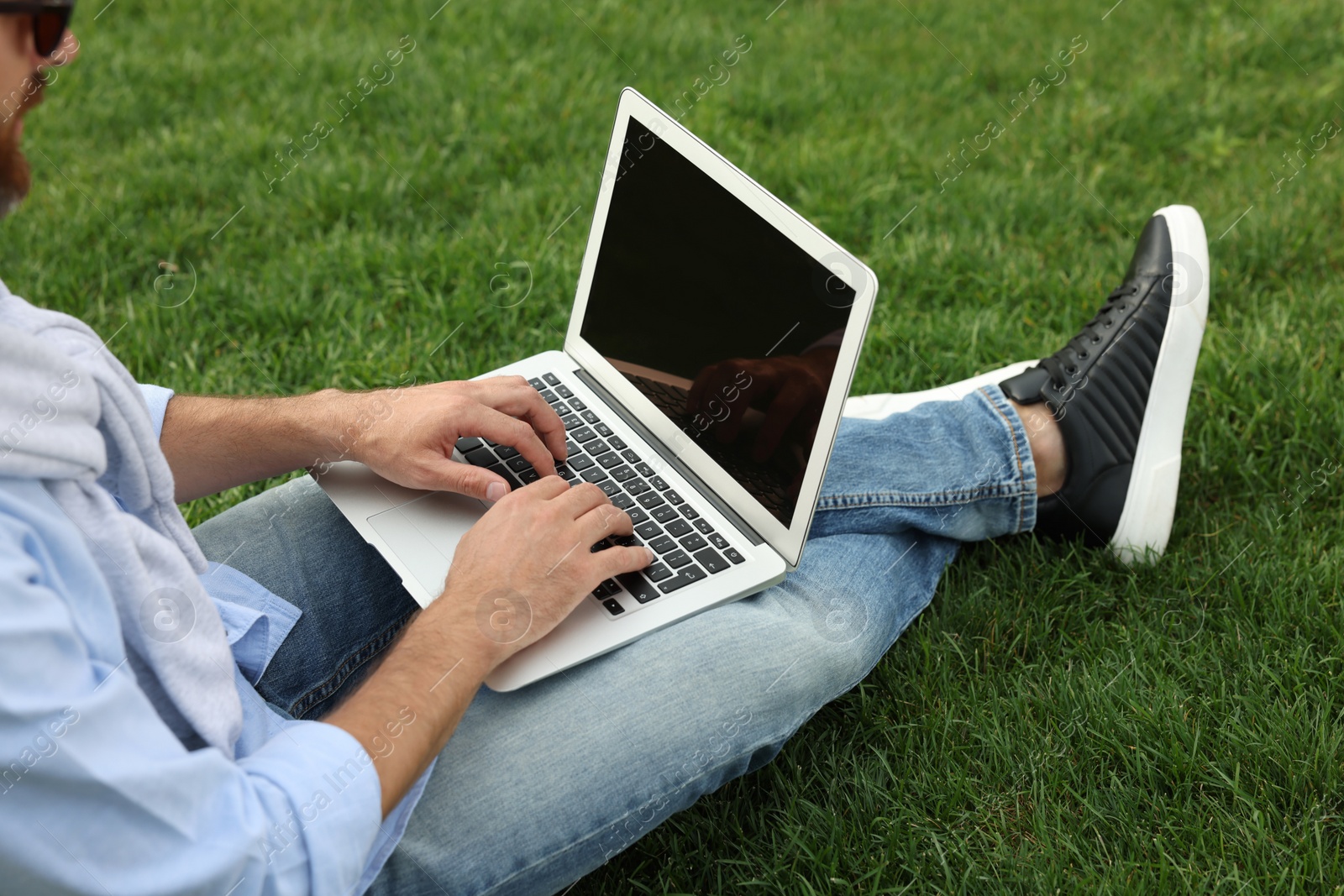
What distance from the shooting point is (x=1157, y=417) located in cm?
226

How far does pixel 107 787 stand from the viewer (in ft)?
3.50

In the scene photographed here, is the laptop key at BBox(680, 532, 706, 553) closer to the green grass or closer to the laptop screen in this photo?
the laptop screen

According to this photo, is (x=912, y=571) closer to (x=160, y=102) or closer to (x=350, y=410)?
(x=350, y=410)

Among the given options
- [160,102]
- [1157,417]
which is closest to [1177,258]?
[1157,417]

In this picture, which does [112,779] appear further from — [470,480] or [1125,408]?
[1125,408]

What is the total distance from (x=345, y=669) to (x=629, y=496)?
0.55m

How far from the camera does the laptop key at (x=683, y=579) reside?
1.70m

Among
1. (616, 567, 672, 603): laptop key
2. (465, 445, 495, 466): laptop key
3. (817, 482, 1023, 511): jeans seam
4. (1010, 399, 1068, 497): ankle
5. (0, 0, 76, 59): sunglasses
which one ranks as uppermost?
(0, 0, 76, 59): sunglasses

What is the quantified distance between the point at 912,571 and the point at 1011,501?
0.85ft

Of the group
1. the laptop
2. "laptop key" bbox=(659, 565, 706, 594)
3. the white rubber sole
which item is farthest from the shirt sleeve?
the white rubber sole

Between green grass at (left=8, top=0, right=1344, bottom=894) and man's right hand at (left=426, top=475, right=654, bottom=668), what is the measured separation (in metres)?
0.56

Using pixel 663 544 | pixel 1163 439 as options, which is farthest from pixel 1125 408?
pixel 663 544

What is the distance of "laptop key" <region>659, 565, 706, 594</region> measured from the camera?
1697 millimetres

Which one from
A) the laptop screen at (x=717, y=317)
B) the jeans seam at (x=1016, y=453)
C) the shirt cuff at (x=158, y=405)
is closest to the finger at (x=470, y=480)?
the laptop screen at (x=717, y=317)
